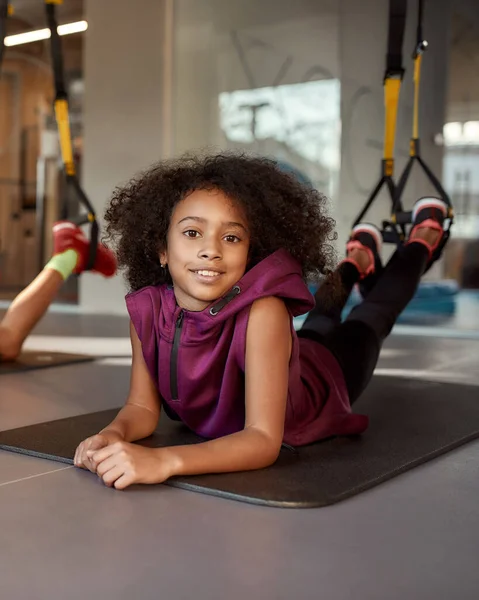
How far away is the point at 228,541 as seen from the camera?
43.1 inches

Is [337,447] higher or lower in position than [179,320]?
lower

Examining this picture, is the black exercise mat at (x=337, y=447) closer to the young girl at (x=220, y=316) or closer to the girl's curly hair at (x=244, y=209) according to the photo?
the young girl at (x=220, y=316)

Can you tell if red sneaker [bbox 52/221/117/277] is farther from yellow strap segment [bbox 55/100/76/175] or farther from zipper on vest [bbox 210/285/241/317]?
zipper on vest [bbox 210/285/241/317]

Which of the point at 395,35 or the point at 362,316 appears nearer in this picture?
the point at 362,316

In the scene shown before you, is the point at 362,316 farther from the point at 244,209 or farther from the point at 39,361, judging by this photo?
the point at 39,361

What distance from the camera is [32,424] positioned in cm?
187

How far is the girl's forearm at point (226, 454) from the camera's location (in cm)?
133

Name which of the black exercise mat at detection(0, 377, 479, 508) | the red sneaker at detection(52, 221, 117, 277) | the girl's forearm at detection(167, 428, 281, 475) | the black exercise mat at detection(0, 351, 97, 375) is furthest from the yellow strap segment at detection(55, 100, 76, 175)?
the girl's forearm at detection(167, 428, 281, 475)

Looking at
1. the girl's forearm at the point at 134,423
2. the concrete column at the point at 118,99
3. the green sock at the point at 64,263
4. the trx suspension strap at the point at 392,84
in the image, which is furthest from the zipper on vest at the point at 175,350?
the concrete column at the point at 118,99

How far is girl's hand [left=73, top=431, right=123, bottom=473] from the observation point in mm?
1361

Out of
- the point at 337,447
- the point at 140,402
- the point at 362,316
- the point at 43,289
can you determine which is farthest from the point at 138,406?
the point at 43,289

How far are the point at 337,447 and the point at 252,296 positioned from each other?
414mm

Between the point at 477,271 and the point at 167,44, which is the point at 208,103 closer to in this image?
the point at 167,44

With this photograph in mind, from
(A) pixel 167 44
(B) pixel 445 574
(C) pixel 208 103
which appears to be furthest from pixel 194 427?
Answer: (A) pixel 167 44
